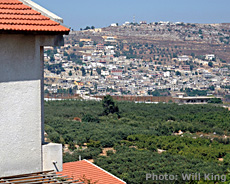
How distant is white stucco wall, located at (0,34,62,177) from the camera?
13.0 feet

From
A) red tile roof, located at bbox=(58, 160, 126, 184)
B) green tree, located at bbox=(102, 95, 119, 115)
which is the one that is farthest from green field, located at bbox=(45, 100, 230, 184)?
red tile roof, located at bbox=(58, 160, 126, 184)

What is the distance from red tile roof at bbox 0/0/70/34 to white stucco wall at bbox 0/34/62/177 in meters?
0.11

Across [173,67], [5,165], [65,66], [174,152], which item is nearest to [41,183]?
[5,165]

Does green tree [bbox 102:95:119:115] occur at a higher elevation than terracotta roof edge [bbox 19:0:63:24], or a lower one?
lower

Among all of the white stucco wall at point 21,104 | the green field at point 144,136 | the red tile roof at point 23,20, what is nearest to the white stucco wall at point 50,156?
the white stucco wall at point 21,104

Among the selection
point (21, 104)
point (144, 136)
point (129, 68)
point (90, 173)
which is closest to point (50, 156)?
point (21, 104)

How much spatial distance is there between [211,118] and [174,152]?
15863 mm

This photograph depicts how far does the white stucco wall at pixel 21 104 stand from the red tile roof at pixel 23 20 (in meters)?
0.11

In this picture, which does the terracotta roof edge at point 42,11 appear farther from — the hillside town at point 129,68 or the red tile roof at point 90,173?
the hillside town at point 129,68

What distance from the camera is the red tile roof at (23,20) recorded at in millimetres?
3954

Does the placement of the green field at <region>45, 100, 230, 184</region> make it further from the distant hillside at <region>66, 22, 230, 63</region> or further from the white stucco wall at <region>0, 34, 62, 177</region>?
the distant hillside at <region>66, 22, 230, 63</region>

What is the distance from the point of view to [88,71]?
465 feet

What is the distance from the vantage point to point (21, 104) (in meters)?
4.00

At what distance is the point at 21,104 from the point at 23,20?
0.65m
